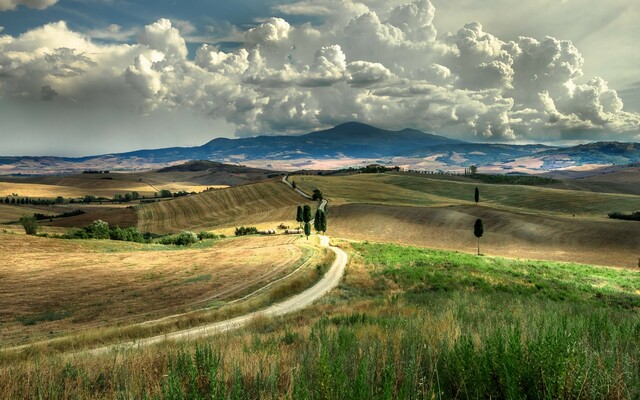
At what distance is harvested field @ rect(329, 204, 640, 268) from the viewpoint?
8556 cm

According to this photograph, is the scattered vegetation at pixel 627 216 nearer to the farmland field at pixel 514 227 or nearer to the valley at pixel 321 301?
the farmland field at pixel 514 227

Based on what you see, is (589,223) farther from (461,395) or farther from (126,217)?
(126,217)

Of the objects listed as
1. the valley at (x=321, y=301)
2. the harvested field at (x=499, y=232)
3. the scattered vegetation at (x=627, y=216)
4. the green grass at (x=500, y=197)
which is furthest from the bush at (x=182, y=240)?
the scattered vegetation at (x=627, y=216)

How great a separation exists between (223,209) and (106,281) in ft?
323

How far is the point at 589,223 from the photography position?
337 ft

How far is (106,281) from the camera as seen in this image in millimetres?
41469

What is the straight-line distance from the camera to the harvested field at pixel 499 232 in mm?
85562

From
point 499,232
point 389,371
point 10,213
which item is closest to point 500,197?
point 499,232

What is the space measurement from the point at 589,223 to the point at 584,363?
120 metres

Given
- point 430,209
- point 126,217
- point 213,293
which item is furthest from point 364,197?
point 213,293

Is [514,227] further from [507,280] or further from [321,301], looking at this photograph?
[321,301]

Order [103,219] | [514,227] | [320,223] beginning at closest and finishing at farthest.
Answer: [320,223] < [514,227] < [103,219]

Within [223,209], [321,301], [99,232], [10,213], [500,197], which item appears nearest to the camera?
[321,301]

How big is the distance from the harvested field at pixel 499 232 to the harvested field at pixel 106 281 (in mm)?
46702
